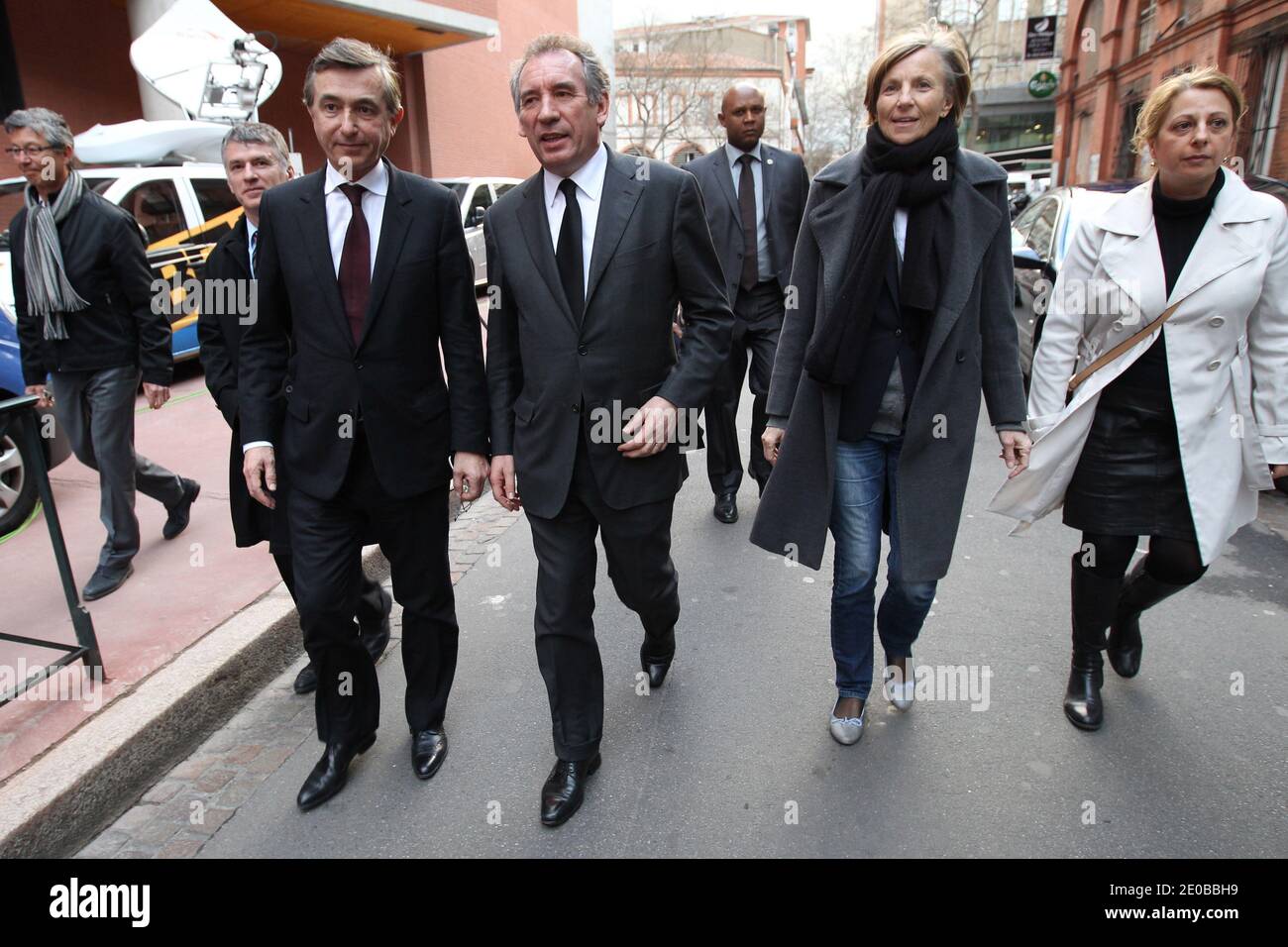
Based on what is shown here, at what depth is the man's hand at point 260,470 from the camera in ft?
8.77

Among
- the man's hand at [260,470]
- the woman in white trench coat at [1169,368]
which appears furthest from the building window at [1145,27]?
the man's hand at [260,470]

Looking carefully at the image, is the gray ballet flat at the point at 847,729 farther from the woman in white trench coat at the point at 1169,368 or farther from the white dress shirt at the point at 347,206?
the white dress shirt at the point at 347,206

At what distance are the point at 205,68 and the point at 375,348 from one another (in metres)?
10.3

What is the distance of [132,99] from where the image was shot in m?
13.7

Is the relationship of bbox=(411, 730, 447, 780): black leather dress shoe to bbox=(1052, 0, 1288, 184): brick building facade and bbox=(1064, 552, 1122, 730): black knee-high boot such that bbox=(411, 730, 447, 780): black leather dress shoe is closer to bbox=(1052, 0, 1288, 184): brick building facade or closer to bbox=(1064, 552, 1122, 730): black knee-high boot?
bbox=(1064, 552, 1122, 730): black knee-high boot

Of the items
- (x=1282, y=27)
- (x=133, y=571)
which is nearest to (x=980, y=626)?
(x=133, y=571)

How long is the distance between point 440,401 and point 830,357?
1.23m

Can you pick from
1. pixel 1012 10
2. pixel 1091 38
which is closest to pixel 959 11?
pixel 1091 38

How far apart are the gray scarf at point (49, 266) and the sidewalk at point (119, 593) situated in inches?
49.7

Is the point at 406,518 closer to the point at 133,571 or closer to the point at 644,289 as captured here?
the point at 644,289

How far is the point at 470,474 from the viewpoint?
2.71 metres

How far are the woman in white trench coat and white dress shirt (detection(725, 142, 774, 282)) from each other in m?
2.12

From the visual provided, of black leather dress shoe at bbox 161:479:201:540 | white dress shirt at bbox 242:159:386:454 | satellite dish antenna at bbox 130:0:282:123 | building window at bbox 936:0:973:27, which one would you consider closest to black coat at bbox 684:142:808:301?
white dress shirt at bbox 242:159:386:454
